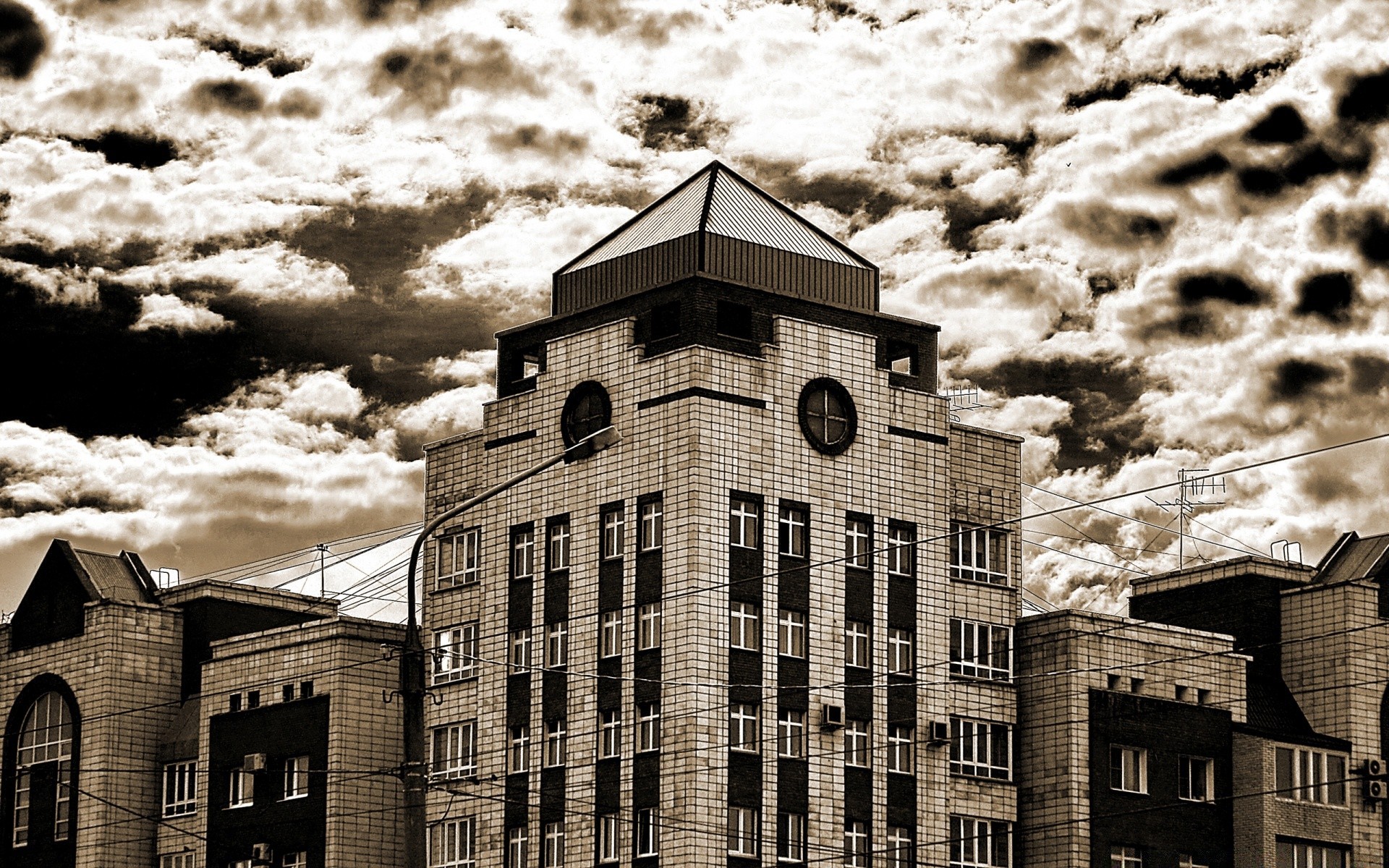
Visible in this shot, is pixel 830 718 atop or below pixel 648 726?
atop

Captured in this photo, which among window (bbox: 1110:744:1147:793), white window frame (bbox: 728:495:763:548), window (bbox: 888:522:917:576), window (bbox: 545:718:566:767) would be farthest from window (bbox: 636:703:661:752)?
window (bbox: 1110:744:1147:793)

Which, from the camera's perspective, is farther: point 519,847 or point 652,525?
point 519,847

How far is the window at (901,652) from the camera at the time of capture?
81.2 m

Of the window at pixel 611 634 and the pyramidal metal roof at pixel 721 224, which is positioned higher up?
the pyramidal metal roof at pixel 721 224

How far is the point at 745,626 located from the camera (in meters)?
78.2

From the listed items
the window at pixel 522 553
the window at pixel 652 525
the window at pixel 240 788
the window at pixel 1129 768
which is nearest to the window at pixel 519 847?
the window at pixel 522 553

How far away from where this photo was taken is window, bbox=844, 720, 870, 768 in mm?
79375

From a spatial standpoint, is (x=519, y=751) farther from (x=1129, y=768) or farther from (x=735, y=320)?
(x=1129, y=768)

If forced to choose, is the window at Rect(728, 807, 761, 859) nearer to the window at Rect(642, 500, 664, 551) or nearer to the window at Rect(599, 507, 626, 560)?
the window at Rect(642, 500, 664, 551)

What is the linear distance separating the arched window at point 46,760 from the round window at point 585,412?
2509cm

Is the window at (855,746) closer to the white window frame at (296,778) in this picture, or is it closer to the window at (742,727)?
the window at (742,727)

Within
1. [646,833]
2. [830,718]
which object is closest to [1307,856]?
[830,718]

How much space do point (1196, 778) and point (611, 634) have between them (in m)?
19.9

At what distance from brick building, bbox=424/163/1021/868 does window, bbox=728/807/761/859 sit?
0.11m
